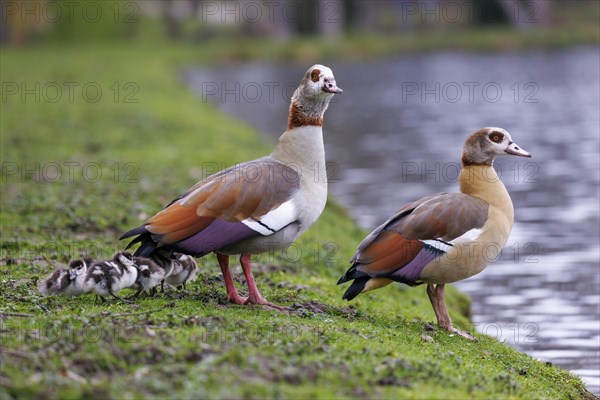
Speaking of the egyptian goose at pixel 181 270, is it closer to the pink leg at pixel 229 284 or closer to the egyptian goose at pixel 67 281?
the pink leg at pixel 229 284

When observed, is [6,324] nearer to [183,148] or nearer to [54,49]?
[183,148]

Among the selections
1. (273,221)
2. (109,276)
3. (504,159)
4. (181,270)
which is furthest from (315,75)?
(504,159)

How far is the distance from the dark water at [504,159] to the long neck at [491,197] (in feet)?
6.30

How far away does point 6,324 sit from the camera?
8344mm

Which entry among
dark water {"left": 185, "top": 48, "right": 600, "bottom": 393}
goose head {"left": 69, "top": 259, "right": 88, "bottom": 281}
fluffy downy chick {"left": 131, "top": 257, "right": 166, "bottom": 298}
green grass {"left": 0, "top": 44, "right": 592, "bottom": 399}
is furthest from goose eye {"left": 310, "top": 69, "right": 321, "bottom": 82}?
dark water {"left": 185, "top": 48, "right": 600, "bottom": 393}

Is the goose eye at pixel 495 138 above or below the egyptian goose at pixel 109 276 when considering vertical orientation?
above

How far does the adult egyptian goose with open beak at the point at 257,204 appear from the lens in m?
9.53

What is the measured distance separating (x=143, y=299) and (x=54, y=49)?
68.1 metres

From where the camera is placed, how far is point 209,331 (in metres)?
8.29

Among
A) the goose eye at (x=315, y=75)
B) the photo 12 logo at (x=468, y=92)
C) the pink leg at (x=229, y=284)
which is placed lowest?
the photo 12 logo at (x=468, y=92)

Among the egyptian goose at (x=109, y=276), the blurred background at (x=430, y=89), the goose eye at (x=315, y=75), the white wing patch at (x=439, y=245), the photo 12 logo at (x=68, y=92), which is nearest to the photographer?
the egyptian goose at (x=109, y=276)

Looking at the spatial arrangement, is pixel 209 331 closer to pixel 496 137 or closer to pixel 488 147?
pixel 488 147

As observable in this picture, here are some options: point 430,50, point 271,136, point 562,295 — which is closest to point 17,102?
point 271,136

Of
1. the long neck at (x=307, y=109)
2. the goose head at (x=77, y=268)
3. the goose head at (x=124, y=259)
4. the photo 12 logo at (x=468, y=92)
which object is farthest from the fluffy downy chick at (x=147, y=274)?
the photo 12 logo at (x=468, y=92)
